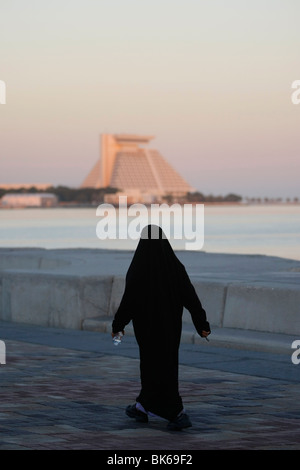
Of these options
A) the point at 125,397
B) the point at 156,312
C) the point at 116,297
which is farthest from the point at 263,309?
the point at 156,312

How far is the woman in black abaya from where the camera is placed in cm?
779

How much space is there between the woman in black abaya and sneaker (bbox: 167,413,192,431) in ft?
0.67

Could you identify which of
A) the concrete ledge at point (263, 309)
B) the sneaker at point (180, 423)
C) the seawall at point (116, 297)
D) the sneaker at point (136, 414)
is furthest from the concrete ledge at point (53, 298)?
the sneaker at point (180, 423)

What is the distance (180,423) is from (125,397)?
1.56 m

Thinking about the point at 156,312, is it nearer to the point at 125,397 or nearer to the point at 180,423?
the point at 180,423

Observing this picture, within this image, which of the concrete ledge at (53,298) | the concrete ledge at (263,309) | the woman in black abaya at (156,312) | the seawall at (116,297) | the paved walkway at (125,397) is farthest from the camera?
the concrete ledge at (53,298)

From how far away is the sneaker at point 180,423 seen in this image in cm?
752

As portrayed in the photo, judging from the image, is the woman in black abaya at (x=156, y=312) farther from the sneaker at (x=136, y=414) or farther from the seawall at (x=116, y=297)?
the seawall at (x=116, y=297)

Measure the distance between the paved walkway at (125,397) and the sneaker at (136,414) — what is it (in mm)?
53

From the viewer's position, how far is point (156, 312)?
7902 mm

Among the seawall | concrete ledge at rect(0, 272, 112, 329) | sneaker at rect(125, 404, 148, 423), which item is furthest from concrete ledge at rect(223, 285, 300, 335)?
sneaker at rect(125, 404, 148, 423)

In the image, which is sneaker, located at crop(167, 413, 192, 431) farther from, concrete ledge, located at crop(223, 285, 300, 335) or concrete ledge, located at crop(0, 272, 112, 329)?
concrete ledge, located at crop(0, 272, 112, 329)

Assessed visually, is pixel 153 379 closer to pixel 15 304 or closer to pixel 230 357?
pixel 230 357

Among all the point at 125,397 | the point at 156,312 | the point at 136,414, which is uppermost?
the point at 156,312
